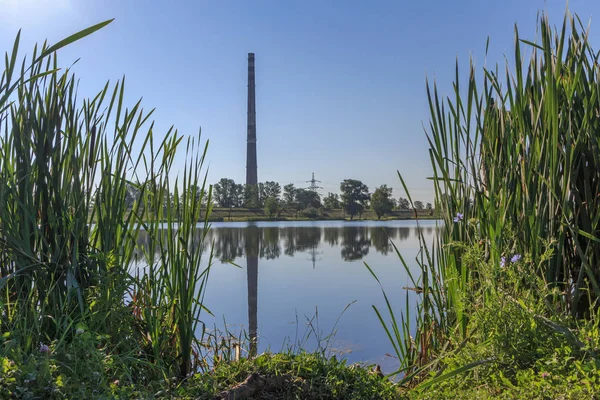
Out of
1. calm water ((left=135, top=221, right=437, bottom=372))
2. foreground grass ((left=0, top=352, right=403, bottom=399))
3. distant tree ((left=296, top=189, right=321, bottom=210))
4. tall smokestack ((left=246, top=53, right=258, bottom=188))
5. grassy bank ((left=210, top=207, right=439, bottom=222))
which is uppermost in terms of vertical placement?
tall smokestack ((left=246, top=53, right=258, bottom=188))

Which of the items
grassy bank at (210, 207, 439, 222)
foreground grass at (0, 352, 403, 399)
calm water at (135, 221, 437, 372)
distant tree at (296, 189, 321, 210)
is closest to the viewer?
foreground grass at (0, 352, 403, 399)

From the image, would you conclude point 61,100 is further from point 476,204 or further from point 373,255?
point 373,255

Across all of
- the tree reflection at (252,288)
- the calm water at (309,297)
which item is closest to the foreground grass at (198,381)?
the tree reflection at (252,288)

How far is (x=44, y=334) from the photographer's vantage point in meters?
1.54

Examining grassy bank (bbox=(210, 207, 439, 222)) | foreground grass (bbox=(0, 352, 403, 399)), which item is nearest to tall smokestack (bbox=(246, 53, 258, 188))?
grassy bank (bbox=(210, 207, 439, 222))

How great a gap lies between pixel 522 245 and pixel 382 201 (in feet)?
124

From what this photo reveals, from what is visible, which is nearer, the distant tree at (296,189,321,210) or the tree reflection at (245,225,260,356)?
the tree reflection at (245,225,260,356)

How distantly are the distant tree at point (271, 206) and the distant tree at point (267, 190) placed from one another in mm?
1394

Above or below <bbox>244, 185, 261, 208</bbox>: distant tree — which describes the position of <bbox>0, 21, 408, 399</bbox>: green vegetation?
below

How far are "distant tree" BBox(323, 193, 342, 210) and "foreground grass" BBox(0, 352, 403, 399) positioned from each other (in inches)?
1675

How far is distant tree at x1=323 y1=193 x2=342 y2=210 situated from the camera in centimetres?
4419

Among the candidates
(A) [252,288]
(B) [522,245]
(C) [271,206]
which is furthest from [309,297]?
(C) [271,206]

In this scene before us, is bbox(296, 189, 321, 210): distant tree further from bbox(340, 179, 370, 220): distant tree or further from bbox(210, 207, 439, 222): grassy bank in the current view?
bbox(340, 179, 370, 220): distant tree

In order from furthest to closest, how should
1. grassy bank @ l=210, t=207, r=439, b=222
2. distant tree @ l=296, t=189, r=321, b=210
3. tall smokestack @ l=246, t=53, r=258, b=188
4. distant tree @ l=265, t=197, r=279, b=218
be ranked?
1. distant tree @ l=296, t=189, r=321, b=210
2. distant tree @ l=265, t=197, r=279, b=218
3. tall smokestack @ l=246, t=53, r=258, b=188
4. grassy bank @ l=210, t=207, r=439, b=222
